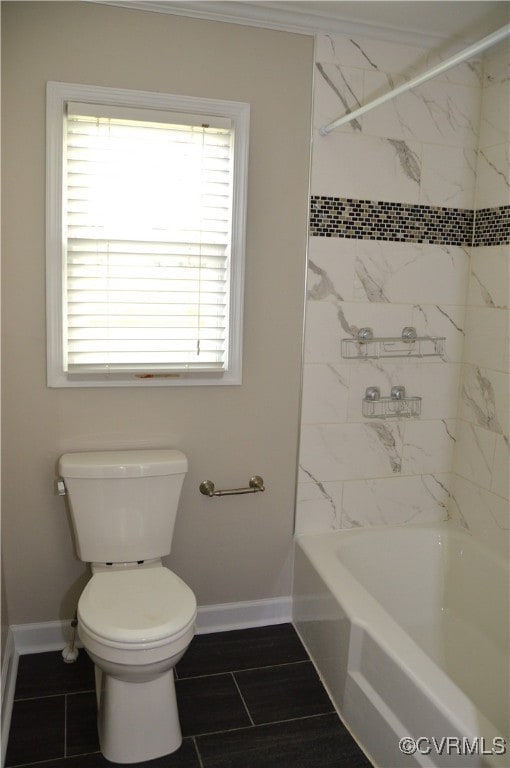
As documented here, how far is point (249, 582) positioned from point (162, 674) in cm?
77

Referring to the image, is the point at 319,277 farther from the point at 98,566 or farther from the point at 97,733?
the point at 97,733

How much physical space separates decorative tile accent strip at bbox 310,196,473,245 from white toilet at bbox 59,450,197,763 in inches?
44.3

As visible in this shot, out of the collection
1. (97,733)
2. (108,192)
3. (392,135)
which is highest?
(392,135)

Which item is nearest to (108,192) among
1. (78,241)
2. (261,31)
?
(78,241)

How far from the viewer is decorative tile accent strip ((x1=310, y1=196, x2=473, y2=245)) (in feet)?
8.23

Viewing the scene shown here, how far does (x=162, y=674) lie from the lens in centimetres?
200

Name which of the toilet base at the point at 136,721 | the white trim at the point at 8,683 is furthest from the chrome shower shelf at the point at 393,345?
the white trim at the point at 8,683

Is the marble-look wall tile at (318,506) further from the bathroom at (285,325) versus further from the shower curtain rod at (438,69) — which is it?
the shower curtain rod at (438,69)

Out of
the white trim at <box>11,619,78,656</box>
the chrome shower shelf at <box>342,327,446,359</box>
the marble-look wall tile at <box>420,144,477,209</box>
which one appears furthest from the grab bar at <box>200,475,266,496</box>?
the marble-look wall tile at <box>420,144,477,209</box>

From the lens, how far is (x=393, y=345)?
105 inches

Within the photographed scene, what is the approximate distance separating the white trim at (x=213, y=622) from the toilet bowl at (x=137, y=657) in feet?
1.51

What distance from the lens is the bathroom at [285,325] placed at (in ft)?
7.29

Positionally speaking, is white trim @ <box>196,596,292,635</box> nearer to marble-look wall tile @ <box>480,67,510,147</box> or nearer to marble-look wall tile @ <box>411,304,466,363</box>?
marble-look wall tile @ <box>411,304,466,363</box>

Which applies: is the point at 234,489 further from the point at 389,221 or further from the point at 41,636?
the point at 389,221
